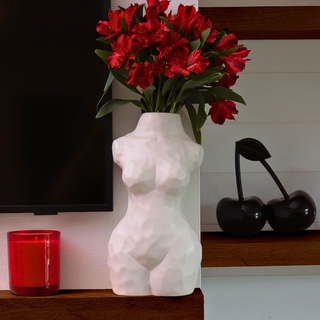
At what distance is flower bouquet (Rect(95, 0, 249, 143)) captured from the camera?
2.40 ft

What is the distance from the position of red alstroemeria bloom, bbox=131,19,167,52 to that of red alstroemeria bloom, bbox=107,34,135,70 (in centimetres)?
1

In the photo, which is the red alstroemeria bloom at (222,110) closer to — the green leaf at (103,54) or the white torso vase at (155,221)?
the white torso vase at (155,221)

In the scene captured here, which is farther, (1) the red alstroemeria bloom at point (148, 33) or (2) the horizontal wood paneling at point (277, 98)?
(2) the horizontal wood paneling at point (277, 98)

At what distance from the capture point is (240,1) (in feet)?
5.64

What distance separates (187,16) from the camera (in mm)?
745

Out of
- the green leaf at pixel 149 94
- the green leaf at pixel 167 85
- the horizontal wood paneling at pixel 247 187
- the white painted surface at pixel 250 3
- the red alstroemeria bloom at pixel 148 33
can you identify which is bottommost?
the horizontal wood paneling at pixel 247 187

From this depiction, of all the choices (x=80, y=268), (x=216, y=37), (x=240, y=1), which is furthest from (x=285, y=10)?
(x=80, y=268)

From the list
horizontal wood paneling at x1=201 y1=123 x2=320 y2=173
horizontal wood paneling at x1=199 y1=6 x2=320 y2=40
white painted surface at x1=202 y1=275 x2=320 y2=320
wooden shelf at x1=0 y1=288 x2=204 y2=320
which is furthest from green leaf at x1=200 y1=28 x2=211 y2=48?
white painted surface at x1=202 y1=275 x2=320 y2=320

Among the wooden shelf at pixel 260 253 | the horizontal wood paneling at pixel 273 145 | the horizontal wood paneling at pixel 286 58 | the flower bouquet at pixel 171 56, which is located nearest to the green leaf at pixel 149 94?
the flower bouquet at pixel 171 56

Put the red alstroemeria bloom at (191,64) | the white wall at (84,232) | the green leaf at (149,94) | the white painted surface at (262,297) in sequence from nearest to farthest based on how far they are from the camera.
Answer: the red alstroemeria bloom at (191,64) → the green leaf at (149,94) → the white wall at (84,232) → the white painted surface at (262,297)

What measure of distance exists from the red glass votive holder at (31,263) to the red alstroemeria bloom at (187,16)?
530mm

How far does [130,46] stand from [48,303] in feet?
1.84

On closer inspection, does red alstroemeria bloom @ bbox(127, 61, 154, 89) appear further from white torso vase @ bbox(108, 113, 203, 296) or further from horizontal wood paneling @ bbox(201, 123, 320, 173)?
horizontal wood paneling @ bbox(201, 123, 320, 173)

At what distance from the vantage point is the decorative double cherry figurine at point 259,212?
144cm
